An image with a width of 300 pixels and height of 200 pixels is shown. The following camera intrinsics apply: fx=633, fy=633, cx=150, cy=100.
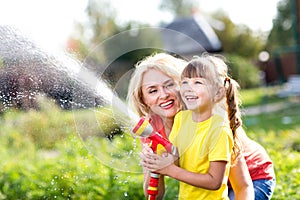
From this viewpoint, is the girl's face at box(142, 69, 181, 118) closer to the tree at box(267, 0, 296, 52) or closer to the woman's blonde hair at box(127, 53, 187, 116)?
the woman's blonde hair at box(127, 53, 187, 116)

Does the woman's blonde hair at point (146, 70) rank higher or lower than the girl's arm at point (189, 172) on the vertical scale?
higher

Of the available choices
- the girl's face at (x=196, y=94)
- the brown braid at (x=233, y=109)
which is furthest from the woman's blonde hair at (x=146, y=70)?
the brown braid at (x=233, y=109)

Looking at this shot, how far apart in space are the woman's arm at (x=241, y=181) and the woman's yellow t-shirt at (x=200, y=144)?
13cm

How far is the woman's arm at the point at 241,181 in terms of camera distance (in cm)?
295

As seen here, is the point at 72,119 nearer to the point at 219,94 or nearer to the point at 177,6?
the point at 219,94

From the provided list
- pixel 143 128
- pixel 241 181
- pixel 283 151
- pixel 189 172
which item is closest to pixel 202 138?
pixel 189 172

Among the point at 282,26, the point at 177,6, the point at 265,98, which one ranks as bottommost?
the point at 265,98

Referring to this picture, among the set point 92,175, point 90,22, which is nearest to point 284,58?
point 90,22

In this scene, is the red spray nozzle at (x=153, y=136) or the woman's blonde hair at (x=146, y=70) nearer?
the red spray nozzle at (x=153, y=136)

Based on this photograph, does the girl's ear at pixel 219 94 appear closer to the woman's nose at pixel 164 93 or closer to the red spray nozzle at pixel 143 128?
the woman's nose at pixel 164 93

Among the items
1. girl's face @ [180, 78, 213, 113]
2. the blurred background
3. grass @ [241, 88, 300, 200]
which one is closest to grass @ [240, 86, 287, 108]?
grass @ [241, 88, 300, 200]

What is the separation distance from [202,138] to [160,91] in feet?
1.00

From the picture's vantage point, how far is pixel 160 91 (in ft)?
9.43

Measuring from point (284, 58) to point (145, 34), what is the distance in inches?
971
